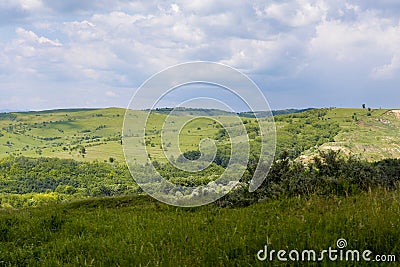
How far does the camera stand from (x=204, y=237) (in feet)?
20.9

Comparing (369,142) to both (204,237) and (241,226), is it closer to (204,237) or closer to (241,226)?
(241,226)

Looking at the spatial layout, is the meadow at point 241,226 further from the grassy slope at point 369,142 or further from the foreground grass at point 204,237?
the grassy slope at point 369,142

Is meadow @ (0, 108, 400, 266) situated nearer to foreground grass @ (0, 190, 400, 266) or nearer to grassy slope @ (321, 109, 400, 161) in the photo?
foreground grass @ (0, 190, 400, 266)

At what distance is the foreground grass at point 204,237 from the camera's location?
532 centimetres

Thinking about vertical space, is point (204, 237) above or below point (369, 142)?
above

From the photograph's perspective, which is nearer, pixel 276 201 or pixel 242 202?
pixel 276 201

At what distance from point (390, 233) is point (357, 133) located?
Result: 19660 centimetres

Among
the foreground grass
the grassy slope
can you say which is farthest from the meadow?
the grassy slope

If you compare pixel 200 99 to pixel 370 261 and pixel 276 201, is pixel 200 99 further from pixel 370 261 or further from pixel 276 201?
pixel 370 261

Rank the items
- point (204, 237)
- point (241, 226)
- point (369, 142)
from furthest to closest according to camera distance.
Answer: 1. point (369, 142)
2. point (241, 226)
3. point (204, 237)

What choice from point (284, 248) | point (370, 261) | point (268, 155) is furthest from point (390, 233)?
point (268, 155)

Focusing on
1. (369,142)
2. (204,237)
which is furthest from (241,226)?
(369,142)

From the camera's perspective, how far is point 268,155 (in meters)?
11.7

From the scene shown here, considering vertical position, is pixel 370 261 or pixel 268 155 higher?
pixel 268 155
